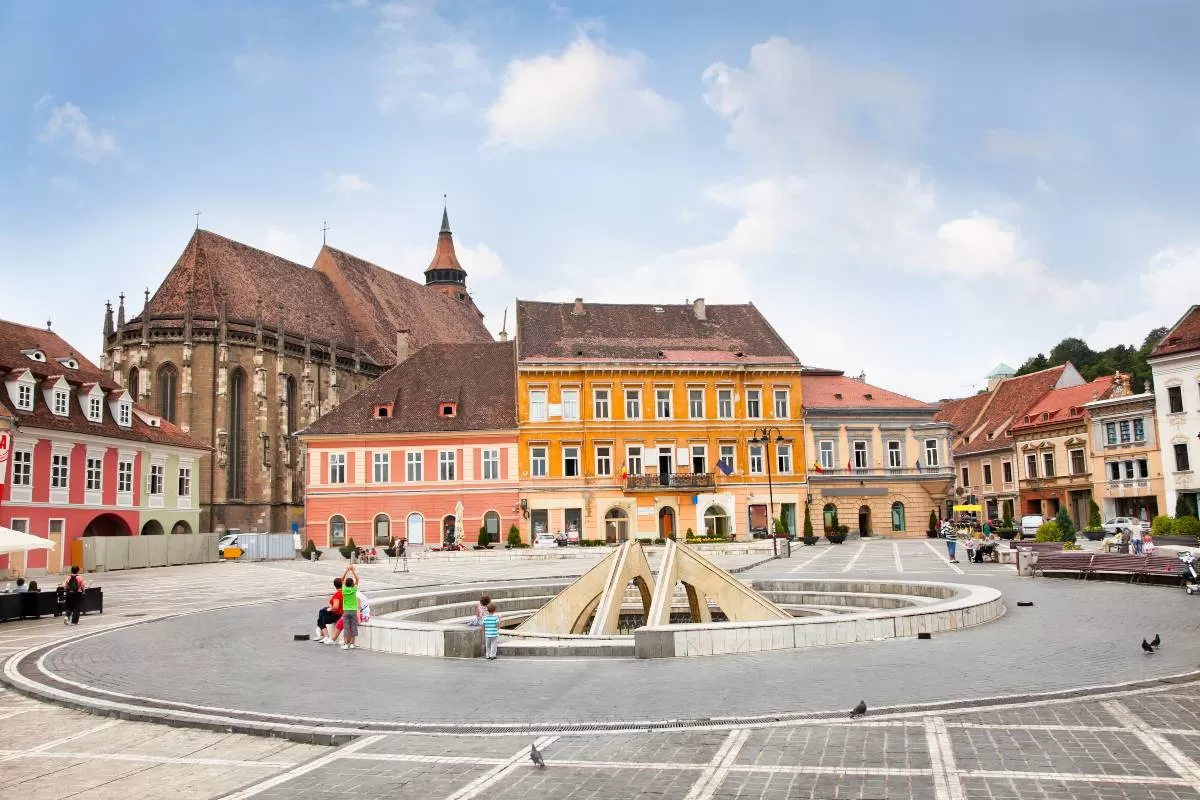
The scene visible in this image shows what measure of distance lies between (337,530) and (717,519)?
2138 cm

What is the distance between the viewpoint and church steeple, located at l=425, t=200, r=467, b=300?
108 m

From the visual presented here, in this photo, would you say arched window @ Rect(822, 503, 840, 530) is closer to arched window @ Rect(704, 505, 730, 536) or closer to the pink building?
arched window @ Rect(704, 505, 730, 536)

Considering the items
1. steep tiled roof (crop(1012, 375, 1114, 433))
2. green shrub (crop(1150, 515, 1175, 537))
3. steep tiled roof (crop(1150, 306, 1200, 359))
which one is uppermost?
steep tiled roof (crop(1150, 306, 1200, 359))

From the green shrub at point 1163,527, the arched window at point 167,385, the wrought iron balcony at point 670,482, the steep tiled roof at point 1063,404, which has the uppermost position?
the arched window at point 167,385

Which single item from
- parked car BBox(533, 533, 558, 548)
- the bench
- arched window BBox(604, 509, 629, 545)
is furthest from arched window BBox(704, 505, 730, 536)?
the bench

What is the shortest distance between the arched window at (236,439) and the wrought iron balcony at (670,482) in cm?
2902

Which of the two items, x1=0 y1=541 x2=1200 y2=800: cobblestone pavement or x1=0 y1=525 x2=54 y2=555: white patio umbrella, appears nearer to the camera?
x1=0 y1=541 x2=1200 y2=800: cobblestone pavement

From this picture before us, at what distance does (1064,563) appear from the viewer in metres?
27.8

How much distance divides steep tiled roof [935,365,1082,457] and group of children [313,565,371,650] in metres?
59.7

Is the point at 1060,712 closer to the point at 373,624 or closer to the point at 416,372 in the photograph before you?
the point at 373,624

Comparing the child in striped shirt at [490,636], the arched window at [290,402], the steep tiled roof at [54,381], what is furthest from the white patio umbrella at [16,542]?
the arched window at [290,402]

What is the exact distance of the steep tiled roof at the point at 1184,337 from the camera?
1954 inches

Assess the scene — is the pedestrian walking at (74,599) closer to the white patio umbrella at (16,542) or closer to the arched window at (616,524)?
the white patio umbrella at (16,542)

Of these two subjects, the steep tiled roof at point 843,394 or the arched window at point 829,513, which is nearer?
the arched window at point 829,513
